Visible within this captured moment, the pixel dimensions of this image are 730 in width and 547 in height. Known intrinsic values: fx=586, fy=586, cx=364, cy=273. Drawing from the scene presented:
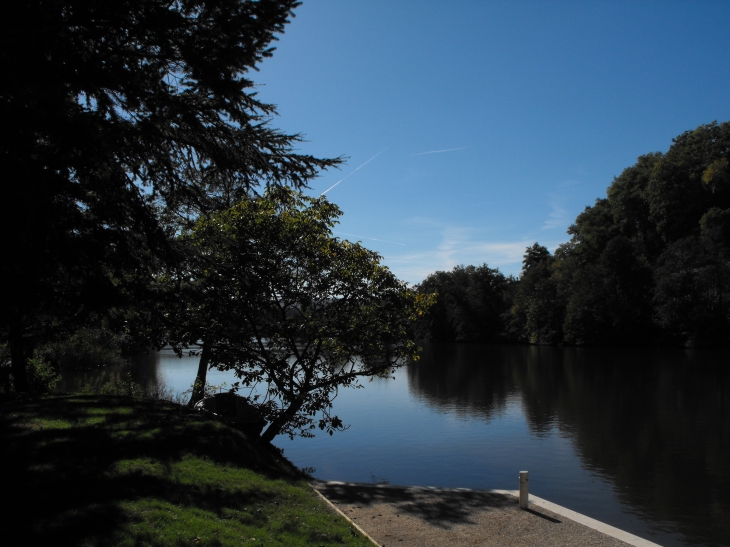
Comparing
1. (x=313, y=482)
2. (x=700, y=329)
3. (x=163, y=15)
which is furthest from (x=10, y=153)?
(x=700, y=329)

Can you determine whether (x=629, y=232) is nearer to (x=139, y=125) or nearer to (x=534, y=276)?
(x=534, y=276)

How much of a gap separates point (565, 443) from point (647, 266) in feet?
190

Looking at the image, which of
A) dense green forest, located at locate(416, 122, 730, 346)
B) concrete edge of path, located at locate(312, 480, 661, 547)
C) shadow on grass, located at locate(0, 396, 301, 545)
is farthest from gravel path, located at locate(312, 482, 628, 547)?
dense green forest, located at locate(416, 122, 730, 346)

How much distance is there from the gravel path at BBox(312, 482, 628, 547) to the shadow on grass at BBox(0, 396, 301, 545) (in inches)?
62.7

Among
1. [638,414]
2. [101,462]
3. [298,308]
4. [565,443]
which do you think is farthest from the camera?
[638,414]

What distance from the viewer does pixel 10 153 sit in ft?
21.5

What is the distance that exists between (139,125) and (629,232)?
82.0 meters

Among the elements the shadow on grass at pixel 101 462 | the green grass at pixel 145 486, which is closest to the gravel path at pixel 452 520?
the green grass at pixel 145 486

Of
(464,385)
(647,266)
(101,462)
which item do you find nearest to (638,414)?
(464,385)

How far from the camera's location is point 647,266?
6938 centimetres

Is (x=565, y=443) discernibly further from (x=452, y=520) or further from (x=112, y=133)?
(x=112, y=133)

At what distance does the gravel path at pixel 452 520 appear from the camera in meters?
8.19

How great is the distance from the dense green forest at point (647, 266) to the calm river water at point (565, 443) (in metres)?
25.8

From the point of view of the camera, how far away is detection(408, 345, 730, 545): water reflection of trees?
13.1 m
